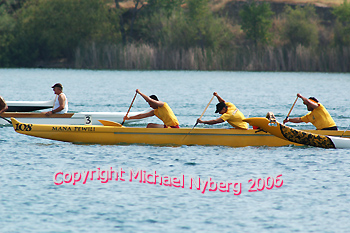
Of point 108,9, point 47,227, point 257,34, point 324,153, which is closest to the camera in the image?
point 47,227

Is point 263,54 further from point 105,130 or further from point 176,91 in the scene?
point 105,130

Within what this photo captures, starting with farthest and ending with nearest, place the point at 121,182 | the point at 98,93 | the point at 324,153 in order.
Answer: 1. the point at 98,93
2. the point at 324,153
3. the point at 121,182

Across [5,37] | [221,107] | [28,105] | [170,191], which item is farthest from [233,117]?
[5,37]

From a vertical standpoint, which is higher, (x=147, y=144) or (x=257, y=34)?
(x=257, y=34)

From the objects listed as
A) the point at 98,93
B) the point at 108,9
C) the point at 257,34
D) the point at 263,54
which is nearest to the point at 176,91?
the point at 98,93

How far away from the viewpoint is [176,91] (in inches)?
1460

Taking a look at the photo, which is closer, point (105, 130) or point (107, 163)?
point (107, 163)

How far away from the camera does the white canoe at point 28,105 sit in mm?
20188

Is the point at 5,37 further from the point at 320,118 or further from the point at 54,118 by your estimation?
the point at 320,118

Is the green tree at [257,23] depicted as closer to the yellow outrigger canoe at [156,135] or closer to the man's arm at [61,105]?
the man's arm at [61,105]

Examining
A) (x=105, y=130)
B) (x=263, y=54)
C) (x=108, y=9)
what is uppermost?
(x=108, y=9)

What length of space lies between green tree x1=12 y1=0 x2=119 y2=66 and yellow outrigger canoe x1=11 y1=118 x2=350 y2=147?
177ft

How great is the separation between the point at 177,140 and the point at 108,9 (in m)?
63.8

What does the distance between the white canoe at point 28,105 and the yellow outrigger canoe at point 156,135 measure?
5259 millimetres
